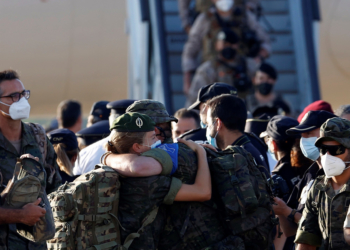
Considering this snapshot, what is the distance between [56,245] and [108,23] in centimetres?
1126

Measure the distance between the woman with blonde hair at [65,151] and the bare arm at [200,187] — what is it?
1485 mm

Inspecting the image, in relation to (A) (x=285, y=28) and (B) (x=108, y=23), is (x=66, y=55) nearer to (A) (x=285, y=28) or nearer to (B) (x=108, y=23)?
(B) (x=108, y=23)

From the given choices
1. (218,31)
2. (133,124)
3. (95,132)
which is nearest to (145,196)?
(133,124)

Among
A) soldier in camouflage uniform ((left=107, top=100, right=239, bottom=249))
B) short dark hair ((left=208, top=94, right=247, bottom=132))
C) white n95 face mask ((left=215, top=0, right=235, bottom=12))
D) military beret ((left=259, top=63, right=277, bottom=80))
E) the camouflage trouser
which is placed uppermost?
white n95 face mask ((left=215, top=0, right=235, bottom=12))

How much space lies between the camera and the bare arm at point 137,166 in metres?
2.46

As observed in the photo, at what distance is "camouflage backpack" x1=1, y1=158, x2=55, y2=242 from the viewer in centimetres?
248

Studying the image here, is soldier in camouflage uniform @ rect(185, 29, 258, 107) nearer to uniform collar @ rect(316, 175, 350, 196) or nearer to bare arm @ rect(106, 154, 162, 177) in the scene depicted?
uniform collar @ rect(316, 175, 350, 196)

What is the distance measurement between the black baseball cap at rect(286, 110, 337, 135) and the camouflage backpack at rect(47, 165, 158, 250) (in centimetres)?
149

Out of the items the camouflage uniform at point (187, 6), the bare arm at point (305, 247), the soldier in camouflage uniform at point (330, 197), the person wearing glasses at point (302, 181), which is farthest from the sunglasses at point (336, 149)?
the camouflage uniform at point (187, 6)

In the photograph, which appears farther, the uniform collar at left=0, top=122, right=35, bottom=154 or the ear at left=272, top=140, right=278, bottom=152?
the ear at left=272, top=140, right=278, bottom=152

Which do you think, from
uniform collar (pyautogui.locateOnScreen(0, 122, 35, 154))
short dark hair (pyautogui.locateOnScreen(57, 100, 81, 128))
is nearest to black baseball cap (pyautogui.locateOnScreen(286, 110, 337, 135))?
uniform collar (pyautogui.locateOnScreen(0, 122, 35, 154))

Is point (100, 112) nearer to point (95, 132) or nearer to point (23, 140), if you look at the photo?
point (95, 132)

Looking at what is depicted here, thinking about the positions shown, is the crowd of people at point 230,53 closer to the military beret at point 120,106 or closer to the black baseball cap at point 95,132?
the black baseball cap at point 95,132

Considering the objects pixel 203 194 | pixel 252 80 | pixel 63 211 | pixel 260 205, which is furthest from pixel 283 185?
pixel 252 80
